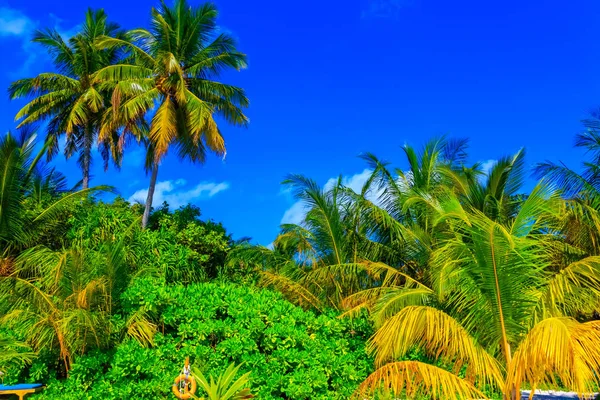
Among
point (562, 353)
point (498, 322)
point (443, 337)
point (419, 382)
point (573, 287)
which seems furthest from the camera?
point (573, 287)

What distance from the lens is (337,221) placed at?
12.5 m

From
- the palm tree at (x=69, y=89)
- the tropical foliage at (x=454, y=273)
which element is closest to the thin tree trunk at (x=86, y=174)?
the palm tree at (x=69, y=89)

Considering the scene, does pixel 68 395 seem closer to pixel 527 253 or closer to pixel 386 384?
pixel 386 384

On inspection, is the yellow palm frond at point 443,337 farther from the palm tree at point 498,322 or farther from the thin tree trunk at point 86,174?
the thin tree trunk at point 86,174

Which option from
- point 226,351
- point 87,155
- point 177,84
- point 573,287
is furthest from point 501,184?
point 87,155

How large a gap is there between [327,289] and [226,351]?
289 cm

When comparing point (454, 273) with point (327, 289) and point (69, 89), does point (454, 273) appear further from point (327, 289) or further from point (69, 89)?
point (69, 89)

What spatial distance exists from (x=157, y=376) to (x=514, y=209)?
8178 millimetres

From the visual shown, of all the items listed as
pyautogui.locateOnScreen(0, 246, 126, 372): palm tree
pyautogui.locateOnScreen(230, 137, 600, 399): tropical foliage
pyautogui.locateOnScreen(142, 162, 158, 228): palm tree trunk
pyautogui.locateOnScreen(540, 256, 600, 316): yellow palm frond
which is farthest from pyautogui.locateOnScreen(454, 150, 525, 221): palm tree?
pyautogui.locateOnScreen(142, 162, 158, 228): palm tree trunk

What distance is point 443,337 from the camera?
8.29 metres

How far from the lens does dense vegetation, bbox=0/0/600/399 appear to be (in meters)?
7.73

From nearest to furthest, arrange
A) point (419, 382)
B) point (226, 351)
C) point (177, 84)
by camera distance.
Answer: point (419, 382) → point (226, 351) → point (177, 84)

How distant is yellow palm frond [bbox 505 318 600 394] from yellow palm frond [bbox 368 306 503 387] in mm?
515

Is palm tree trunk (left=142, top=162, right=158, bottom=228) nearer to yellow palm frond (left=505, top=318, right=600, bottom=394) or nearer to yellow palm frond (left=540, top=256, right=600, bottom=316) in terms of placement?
yellow palm frond (left=540, top=256, right=600, bottom=316)
